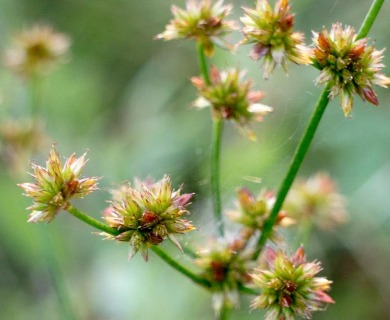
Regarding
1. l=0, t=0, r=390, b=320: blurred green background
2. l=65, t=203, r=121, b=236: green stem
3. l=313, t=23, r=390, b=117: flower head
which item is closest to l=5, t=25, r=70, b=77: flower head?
l=0, t=0, r=390, b=320: blurred green background

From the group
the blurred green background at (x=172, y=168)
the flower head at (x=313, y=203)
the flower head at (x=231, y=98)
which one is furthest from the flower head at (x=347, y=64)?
the blurred green background at (x=172, y=168)

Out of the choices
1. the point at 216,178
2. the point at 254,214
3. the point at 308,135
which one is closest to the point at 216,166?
the point at 216,178

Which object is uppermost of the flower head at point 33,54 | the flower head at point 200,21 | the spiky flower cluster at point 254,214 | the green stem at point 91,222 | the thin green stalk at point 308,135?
the flower head at point 33,54

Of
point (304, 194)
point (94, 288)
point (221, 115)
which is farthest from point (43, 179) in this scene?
point (94, 288)

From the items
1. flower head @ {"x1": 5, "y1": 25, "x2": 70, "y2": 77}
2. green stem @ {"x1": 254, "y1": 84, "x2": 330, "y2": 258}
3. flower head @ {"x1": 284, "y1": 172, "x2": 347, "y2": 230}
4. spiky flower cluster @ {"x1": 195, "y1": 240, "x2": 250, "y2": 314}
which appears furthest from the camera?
flower head @ {"x1": 5, "y1": 25, "x2": 70, "y2": 77}

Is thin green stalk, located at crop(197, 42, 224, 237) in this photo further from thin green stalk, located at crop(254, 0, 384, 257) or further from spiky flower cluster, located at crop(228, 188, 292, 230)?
thin green stalk, located at crop(254, 0, 384, 257)

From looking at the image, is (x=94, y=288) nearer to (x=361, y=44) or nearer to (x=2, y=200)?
(x=2, y=200)

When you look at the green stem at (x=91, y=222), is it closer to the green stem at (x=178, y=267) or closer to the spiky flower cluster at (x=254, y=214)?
the green stem at (x=178, y=267)
